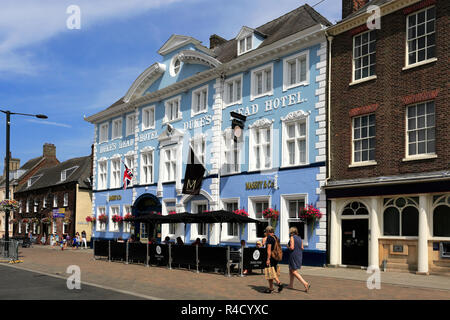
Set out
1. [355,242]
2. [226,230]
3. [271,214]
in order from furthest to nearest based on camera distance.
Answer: [226,230] → [271,214] → [355,242]

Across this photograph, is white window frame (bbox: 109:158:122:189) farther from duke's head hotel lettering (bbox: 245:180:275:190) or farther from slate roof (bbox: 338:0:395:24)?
slate roof (bbox: 338:0:395:24)

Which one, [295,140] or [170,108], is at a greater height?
[170,108]

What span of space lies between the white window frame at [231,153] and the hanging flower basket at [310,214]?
5195 mm

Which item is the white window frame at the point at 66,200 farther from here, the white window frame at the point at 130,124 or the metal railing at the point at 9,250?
the metal railing at the point at 9,250

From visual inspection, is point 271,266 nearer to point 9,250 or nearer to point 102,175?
point 9,250

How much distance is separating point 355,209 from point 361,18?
7.77 meters

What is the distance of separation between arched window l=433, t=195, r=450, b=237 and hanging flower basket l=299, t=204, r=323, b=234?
483 cm

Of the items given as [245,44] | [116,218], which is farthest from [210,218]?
[116,218]

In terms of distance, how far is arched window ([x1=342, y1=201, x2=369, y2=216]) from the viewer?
1959cm

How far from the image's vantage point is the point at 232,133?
25484 millimetres

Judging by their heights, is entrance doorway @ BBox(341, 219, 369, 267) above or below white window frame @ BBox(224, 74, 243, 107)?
below

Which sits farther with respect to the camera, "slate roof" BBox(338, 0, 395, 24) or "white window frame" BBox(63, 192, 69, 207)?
"white window frame" BBox(63, 192, 69, 207)

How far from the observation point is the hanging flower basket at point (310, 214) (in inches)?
818

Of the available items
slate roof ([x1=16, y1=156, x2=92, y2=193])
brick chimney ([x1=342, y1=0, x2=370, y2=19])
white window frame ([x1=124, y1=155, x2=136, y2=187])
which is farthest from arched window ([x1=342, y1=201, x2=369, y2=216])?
slate roof ([x1=16, y1=156, x2=92, y2=193])
